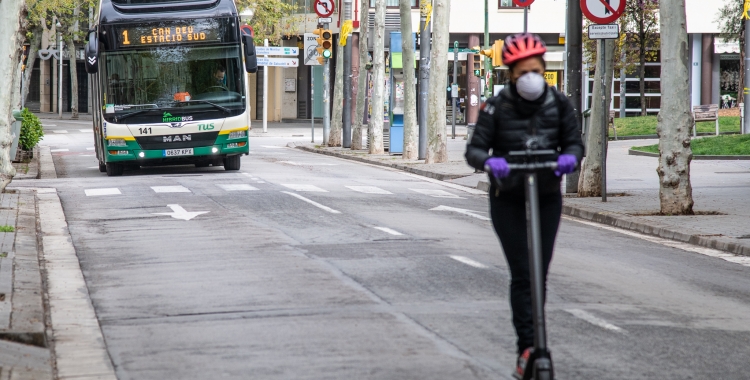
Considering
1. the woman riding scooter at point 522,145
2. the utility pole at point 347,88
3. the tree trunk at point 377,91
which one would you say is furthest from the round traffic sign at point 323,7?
the woman riding scooter at point 522,145

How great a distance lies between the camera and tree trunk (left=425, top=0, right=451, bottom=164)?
92.5 feet

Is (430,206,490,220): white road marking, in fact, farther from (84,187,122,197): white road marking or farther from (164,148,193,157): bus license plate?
(164,148,193,157): bus license plate

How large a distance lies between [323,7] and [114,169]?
46.3 feet

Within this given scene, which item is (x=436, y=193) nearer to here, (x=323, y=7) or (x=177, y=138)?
(x=177, y=138)

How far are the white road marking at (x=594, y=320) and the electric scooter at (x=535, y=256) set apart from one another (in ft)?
7.19

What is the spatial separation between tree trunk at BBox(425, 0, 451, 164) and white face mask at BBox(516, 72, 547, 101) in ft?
74.1

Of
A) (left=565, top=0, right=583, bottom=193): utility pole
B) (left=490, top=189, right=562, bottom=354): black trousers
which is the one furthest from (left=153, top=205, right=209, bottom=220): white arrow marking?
(left=490, top=189, right=562, bottom=354): black trousers

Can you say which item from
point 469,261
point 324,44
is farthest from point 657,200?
point 324,44

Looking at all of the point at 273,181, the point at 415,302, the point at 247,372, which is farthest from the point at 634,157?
the point at 247,372

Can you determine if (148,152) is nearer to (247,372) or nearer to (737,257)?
(737,257)

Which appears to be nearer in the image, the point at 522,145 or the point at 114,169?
the point at 522,145

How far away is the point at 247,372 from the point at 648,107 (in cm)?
5496

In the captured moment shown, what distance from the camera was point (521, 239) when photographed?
5934 millimetres

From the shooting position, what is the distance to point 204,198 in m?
18.0
